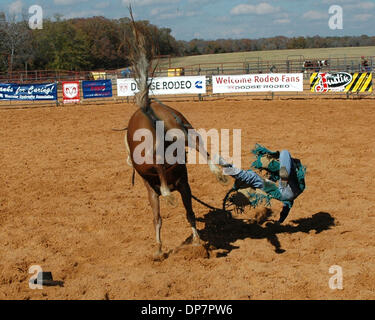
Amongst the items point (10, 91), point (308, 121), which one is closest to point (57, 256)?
point (308, 121)

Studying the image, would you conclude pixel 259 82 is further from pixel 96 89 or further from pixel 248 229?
pixel 248 229

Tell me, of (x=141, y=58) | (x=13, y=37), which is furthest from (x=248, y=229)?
(x=13, y=37)

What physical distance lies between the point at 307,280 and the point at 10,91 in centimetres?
2129

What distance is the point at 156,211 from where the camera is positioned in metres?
5.35

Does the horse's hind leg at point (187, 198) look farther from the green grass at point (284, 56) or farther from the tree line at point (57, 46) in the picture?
the green grass at point (284, 56)

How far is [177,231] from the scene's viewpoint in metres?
6.32

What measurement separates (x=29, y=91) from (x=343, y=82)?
1557 centimetres

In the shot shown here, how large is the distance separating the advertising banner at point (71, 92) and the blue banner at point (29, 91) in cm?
50

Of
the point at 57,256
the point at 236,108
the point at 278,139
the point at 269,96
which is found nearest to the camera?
the point at 57,256

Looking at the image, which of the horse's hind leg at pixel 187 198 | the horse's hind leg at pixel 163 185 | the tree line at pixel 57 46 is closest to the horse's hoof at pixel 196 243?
the horse's hind leg at pixel 187 198

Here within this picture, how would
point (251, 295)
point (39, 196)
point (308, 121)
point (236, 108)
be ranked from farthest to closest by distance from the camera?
point (236, 108)
point (308, 121)
point (39, 196)
point (251, 295)

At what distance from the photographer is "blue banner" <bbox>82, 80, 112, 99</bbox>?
22562 millimetres
